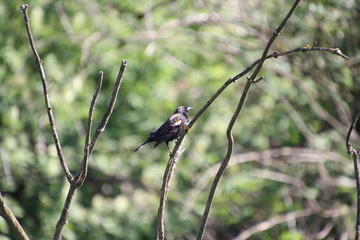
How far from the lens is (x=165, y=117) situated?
695cm

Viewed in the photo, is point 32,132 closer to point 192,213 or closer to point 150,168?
point 150,168

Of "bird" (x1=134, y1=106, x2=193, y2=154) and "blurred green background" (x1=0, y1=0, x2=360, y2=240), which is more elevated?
"blurred green background" (x1=0, y1=0, x2=360, y2=240)

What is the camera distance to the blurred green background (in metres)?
6.17

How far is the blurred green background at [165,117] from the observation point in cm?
617

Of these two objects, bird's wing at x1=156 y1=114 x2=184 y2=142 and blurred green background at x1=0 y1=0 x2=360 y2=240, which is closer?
bird's wing at x1=156 y1=114 x2=184 y2=142

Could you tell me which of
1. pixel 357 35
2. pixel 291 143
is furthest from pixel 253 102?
pixel 357 35

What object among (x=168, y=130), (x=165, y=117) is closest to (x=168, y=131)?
(x=168, y=130)

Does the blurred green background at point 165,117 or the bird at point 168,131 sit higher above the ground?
the blurred green background at point 165,117

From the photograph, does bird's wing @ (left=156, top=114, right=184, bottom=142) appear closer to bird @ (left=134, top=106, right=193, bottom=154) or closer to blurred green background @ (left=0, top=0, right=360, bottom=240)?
bird @ (left=134, top=106, right=193, bottom=154)

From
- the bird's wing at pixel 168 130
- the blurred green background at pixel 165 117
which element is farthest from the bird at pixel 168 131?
the blurred green background at pixel 165 117

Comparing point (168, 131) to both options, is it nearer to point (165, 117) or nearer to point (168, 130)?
point (168, 130)

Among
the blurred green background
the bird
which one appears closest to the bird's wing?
the bird

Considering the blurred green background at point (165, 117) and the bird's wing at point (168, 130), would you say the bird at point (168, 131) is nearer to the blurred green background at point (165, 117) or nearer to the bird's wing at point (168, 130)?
the bird's wing at point (168, 130)

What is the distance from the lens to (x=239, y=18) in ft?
22.8
